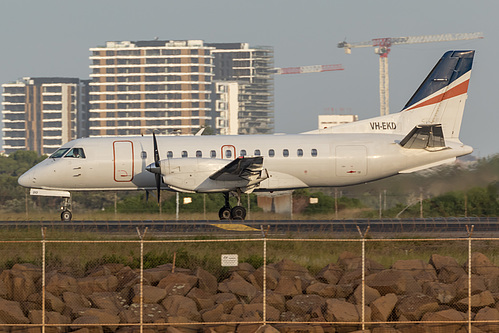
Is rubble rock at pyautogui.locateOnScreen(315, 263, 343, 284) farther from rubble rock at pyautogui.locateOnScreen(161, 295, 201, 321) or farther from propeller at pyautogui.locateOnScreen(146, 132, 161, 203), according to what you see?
propeller at pyautogui.locateOnScreen(146, 132, 161, 203)

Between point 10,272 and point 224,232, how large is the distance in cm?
821

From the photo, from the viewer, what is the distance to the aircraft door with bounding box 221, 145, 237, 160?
29750 millimetres

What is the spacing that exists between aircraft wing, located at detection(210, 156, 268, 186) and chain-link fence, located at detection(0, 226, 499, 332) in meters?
6.14

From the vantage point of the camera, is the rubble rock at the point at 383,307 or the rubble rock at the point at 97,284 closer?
the rubble rock at the point at 383,307

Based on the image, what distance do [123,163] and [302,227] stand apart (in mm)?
8017

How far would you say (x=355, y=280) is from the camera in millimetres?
18359

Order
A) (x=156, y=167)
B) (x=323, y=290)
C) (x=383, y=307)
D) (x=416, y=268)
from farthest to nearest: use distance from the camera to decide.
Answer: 1. (x=156, y=167)
2. (x=416, y=268)
3. (x=323, y=290)
4. (x=383, y=307)

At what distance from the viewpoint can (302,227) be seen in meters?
26.3

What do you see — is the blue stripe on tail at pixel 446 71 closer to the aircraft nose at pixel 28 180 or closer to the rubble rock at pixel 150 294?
the aircraft nose at pixel 28 180

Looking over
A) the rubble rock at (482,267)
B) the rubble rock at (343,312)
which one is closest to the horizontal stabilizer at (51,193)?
the rubble rock at (343,312)

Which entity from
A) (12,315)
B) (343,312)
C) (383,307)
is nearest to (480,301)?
(383,307)

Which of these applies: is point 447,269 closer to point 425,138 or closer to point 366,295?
point 366,295

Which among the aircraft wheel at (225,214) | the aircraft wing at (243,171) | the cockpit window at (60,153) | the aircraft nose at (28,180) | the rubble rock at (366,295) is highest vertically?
the cockpit window at (60,153)

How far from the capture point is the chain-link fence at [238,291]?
1577 centimetres
